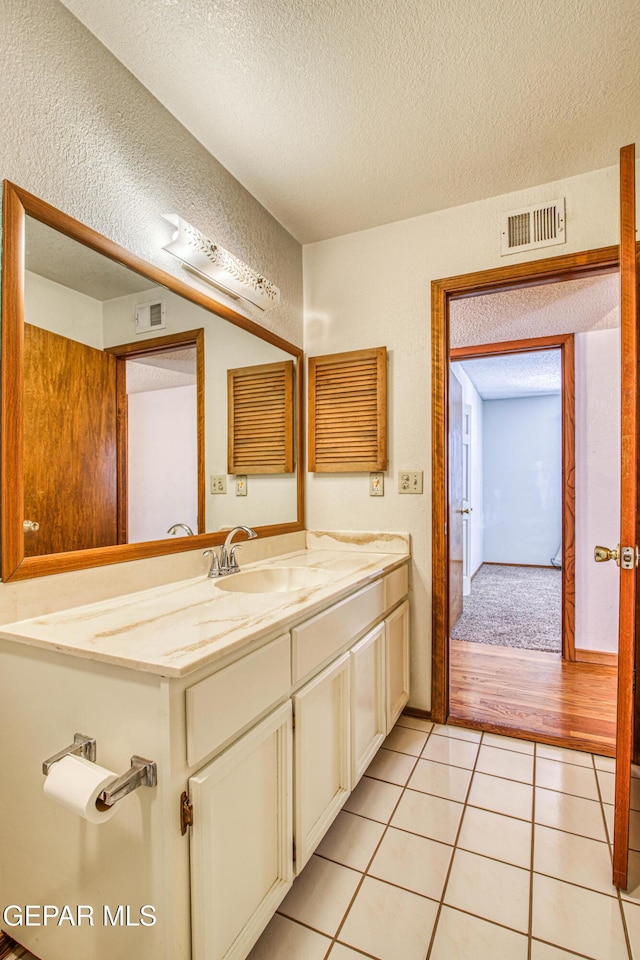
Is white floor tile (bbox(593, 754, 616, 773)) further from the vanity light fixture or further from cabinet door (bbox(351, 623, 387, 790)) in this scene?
the vanity light fixture

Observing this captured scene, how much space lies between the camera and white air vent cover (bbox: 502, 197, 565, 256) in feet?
6.60

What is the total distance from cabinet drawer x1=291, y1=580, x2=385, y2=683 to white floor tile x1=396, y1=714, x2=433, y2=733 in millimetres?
709

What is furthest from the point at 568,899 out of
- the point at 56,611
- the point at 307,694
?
the point at 56,611

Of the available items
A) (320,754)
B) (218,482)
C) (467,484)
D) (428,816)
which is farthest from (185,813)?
(467,484)

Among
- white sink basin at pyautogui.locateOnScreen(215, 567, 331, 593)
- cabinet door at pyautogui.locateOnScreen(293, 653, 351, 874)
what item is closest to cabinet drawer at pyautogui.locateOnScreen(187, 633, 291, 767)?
cabinet door at pyautogui.locateOnScreen(293, 653, 351, 874)

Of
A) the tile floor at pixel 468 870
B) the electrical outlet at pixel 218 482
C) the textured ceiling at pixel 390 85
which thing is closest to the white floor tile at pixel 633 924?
the tile floor at pixel 468 870

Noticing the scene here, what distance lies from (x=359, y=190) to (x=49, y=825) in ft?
7.82

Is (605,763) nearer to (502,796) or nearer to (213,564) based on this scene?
(502,796)

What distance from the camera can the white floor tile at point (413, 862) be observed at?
1332mm

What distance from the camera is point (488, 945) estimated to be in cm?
116

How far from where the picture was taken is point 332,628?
4.76 ft

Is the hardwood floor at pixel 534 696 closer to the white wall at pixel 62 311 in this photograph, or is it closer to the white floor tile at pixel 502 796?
the white floor tile at pixel 502 796

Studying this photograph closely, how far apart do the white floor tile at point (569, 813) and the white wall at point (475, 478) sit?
3591mm

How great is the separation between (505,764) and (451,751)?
→ 0.21 meters
